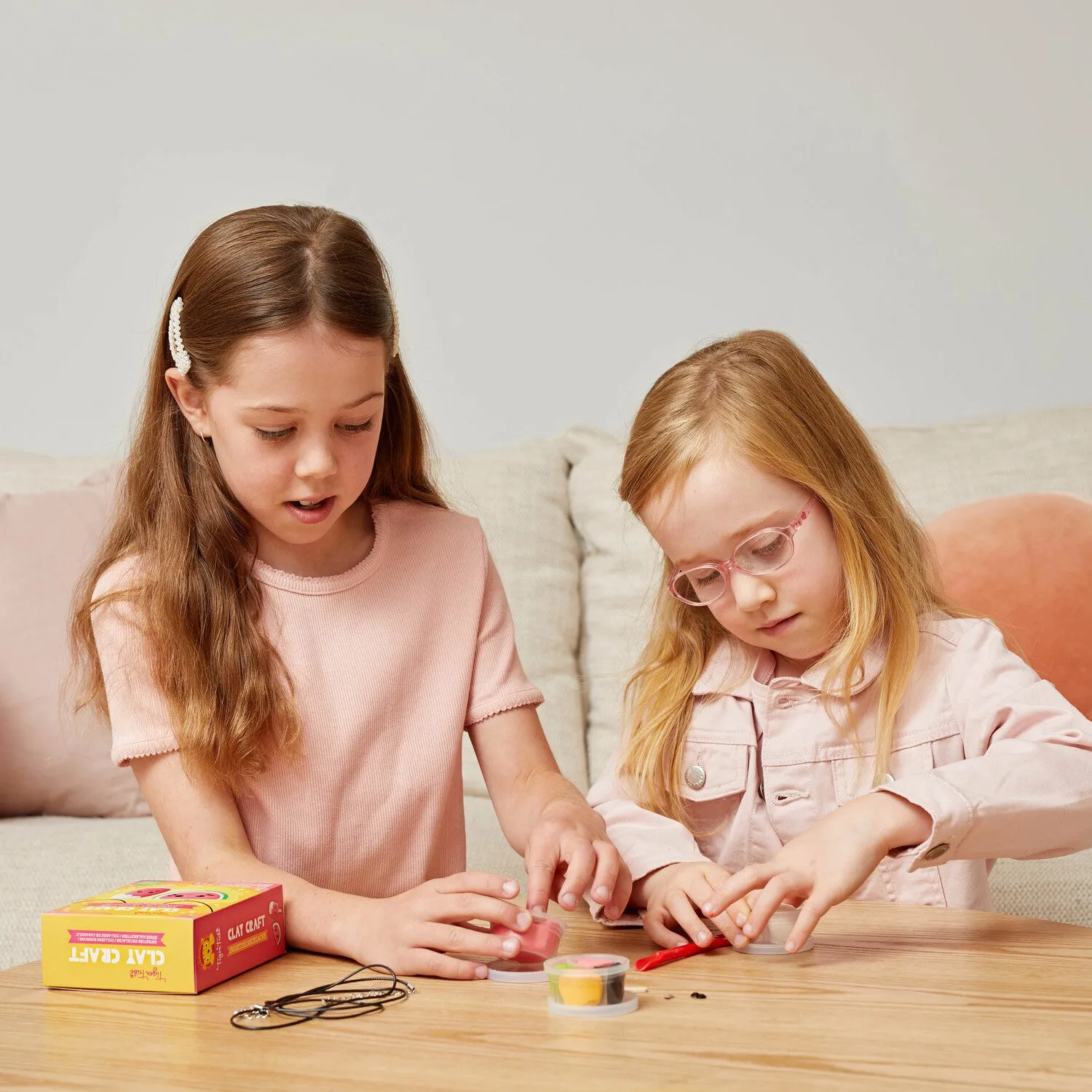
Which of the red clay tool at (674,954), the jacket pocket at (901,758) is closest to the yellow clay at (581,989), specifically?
the red clay tool at (674,954)

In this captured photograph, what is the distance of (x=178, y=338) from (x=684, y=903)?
709 mm

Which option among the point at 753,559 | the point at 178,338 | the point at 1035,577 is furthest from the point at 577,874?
the point at 1035,577

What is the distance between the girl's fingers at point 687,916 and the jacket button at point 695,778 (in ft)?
0.89

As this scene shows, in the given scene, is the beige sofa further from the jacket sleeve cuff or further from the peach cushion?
the jacket sleeve cuff

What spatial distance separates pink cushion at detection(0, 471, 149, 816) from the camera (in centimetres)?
187

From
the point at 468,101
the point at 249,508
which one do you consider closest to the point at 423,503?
the point at 249,508

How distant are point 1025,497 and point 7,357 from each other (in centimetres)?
190

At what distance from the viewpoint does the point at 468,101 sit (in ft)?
8.19

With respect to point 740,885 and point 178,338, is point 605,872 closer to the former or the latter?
point 740,885

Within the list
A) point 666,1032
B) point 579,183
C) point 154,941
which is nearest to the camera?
point 666,1032

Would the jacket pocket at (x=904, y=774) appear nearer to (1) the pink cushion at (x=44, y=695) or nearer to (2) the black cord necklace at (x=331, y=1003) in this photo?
(2) the black cord necklace at (x=331, y=1003)

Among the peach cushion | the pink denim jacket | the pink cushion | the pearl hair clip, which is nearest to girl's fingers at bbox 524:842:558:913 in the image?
the pink denim jacket

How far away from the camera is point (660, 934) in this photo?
102cm

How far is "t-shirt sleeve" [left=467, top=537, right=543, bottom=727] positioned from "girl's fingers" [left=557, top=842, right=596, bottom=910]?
1.19 feet
